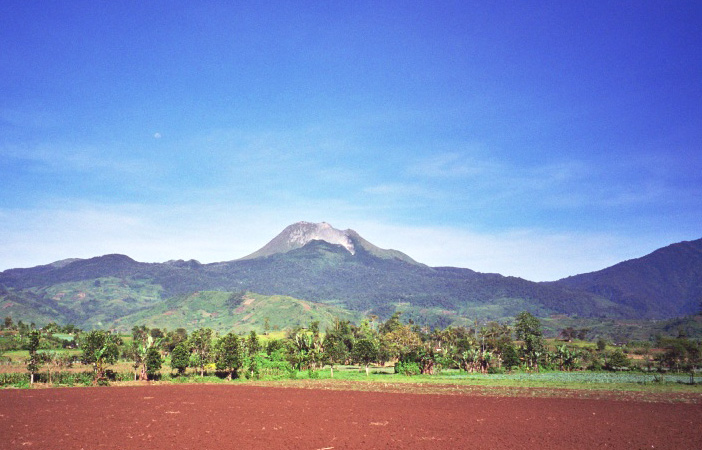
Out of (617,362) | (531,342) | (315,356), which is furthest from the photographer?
(531,342)

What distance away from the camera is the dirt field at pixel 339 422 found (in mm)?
25031

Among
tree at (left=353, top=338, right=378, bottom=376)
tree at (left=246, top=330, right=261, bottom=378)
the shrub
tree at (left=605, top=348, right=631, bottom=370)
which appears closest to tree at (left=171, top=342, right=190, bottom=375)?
tree at (left=246, top=330, right=261, bottom=378)

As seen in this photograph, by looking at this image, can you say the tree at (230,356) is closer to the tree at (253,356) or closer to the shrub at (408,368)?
the tree at (253,356)

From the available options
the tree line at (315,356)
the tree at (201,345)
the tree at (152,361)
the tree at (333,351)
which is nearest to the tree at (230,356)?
the tree line at (315,356)

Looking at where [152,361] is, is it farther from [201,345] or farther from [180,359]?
[201,345]

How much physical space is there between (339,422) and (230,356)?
43165 mm

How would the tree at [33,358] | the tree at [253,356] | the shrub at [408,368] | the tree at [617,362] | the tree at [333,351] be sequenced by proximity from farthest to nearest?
the tree at [617,362], the tree at [333,351], the shrub at [408,368], the tree at [253,356], the tree at [33,358]

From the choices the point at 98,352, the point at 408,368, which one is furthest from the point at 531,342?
the point at 98,352

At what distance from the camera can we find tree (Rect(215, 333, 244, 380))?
7006 centimetres

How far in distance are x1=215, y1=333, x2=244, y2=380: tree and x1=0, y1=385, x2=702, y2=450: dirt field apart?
23942 mm

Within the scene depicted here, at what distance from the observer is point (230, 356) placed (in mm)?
70000

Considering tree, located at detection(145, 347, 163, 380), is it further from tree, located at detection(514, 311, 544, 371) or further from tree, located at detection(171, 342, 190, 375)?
tree, located at detection(514, 311, 544, 371)

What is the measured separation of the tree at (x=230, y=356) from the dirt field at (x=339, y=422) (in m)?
23.9

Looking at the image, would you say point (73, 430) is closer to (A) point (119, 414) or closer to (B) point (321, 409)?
(A) point (119, 414)
